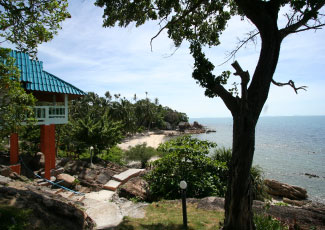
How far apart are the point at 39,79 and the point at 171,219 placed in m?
9.43

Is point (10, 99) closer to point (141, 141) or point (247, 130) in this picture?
point (247, 130)

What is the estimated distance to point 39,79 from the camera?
1135 centimetres

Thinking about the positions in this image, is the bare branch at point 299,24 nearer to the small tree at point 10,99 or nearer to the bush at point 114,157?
the small tree at point 10,99

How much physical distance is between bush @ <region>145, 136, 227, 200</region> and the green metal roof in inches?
237

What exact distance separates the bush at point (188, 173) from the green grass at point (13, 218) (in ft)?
21.5

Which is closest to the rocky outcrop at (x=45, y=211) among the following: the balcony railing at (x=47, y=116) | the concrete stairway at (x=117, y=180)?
the balcony railing at (x=47, y=116)

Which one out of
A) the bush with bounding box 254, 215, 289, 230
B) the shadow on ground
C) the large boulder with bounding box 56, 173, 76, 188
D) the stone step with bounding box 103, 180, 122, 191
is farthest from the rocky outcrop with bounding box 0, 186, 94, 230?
the stone step with bounding box 103, 180, 122, 191

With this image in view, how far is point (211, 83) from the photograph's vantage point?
16.9ft

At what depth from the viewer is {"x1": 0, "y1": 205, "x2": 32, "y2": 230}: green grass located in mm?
3621

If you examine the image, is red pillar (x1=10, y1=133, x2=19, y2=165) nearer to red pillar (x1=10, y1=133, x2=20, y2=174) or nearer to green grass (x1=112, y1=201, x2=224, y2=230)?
red pillar (x1=10, y1=133, x2=20, y2=174)

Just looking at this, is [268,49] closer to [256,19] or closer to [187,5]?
[256,19]

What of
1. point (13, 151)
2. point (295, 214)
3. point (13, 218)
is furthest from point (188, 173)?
point (13, 151)

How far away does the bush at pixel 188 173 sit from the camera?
32.2 ft

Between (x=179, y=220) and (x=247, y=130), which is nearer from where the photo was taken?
(x=247, y=130)
